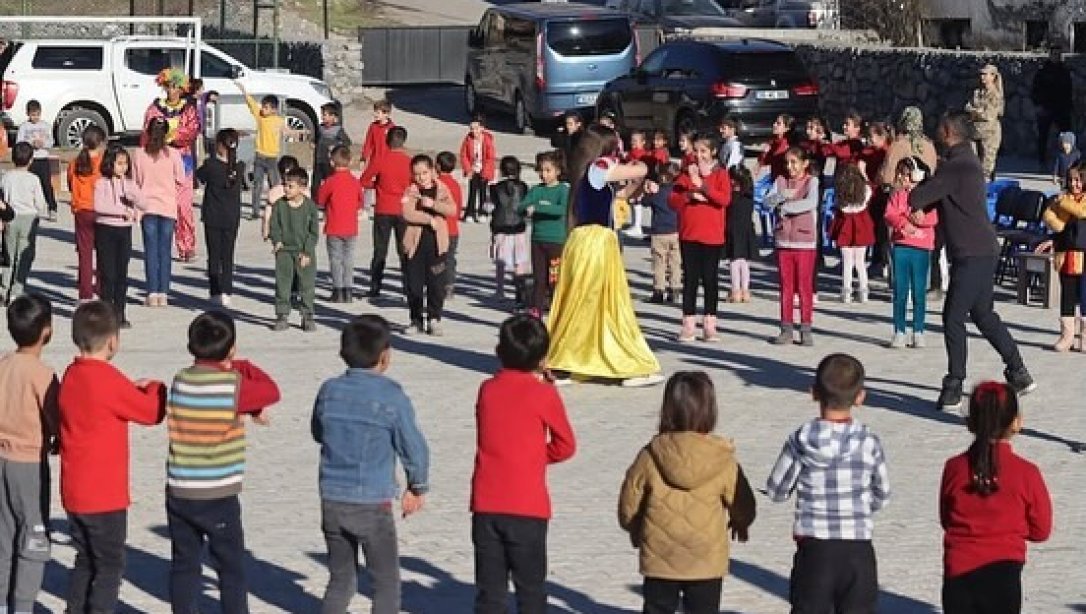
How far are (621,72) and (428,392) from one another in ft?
65.4

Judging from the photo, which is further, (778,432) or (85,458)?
(778,432)

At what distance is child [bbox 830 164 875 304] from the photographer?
19.0 m

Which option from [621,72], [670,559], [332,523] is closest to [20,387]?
[332,523]

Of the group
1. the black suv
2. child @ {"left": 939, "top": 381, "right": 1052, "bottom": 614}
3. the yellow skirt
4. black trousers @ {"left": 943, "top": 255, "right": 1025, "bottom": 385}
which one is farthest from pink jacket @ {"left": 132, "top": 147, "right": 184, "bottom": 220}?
the black suv

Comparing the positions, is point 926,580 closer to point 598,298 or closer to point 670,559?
point 670,559

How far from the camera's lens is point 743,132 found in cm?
3173

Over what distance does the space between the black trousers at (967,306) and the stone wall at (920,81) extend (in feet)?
53.8

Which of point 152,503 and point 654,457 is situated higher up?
point 654,457

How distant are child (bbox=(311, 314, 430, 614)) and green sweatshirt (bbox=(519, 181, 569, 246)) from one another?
773 centimetres

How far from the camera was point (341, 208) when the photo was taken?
19516 millimetres

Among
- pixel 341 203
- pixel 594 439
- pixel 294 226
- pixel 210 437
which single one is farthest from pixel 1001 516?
pixel 341 203

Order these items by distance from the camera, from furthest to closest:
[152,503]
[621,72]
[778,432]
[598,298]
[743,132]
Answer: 1. [621,72]
2. [743,132]
3. [598,298]
4. [778,432]
5. [152,503]

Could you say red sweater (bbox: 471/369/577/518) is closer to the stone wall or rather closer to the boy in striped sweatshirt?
the boy in striped sweatshirt

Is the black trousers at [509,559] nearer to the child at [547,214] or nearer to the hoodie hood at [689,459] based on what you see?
the hoodie hood at [689,459]
